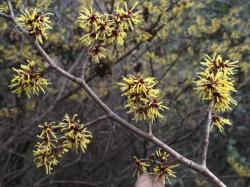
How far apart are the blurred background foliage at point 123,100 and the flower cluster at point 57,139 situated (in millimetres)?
2031

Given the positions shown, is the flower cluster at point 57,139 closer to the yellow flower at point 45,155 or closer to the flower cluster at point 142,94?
the yellow flower at point 45,155

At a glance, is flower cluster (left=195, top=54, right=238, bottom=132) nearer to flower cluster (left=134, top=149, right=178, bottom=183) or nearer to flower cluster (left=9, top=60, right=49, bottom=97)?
flower cluster (left=134, top=149, right=178, bottom=183)

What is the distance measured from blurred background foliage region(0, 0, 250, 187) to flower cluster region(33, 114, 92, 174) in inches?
80.0

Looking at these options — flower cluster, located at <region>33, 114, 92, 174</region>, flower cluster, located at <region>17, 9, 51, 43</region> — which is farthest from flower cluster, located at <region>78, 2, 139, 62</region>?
flower cluster, located at <region>33, 114, 92, 174</region>

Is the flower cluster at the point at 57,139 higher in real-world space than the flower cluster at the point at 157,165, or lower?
higher

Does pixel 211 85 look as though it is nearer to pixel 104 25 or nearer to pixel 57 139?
pixel 104 25

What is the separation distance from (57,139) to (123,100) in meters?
3.50

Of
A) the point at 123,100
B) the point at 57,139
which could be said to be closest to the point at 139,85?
the point at 57,139

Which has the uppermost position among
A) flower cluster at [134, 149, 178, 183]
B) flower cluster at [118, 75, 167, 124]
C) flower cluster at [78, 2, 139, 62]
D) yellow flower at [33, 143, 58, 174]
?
flower cluster at [78, 2, 139, 62]

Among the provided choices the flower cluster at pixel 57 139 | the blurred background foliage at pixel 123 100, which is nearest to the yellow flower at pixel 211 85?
the flower cluster at pixel 57 139

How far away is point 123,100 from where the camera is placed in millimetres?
5301

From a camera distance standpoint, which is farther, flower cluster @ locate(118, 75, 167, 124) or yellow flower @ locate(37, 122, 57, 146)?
yellow flower @ locate(37, 122, 57, 146)

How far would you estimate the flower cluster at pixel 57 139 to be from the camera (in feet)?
5.68

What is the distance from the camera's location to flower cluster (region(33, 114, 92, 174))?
1.73m
